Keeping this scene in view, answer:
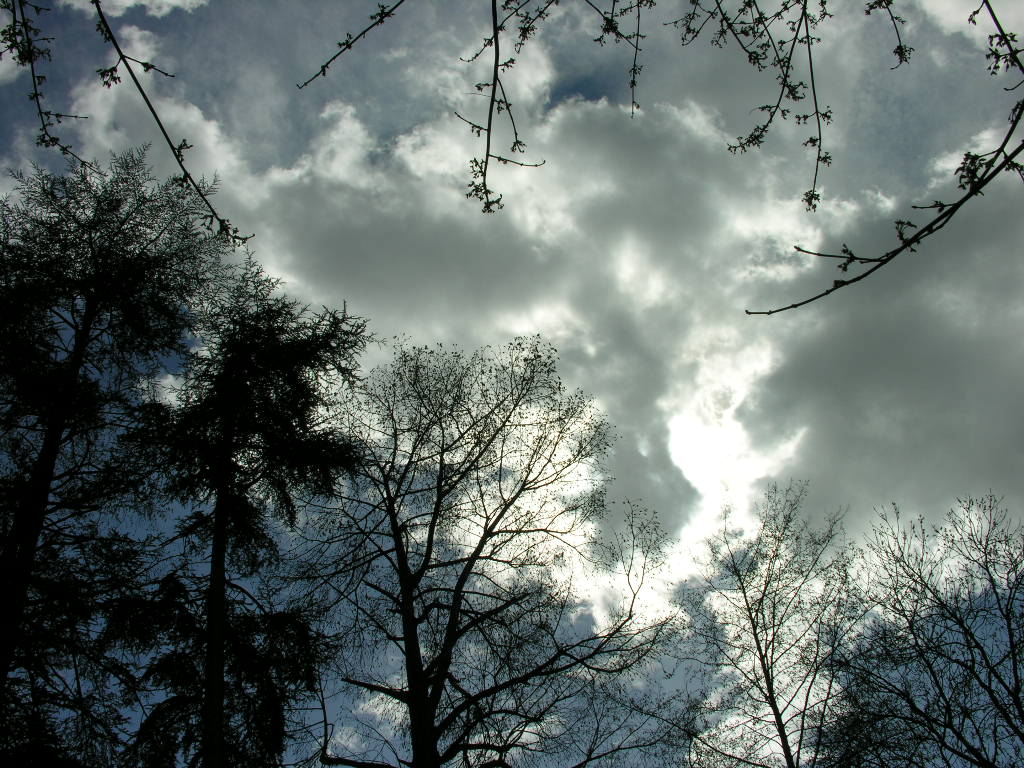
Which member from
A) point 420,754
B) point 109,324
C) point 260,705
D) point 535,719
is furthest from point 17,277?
point 535,719

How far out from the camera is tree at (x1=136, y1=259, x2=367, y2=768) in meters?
7.00

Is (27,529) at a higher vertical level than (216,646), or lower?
higher

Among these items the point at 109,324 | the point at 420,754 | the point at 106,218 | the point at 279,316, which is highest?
the point at 106,218

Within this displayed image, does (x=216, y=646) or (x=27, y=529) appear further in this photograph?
(x=216, y=646)

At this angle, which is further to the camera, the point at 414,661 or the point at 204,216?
the point at 414,661

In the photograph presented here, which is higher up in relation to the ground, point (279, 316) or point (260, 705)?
point (279, 316)

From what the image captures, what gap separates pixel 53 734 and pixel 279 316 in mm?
5851

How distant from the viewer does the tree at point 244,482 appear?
23.0ft

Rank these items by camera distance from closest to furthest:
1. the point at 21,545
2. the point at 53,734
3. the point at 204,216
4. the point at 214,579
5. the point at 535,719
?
the point at 204,216 < the point at 53,734 < the point at 21,545 < the point at 214,579 < the point at 535,719

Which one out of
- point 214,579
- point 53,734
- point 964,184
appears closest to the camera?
point 964,184

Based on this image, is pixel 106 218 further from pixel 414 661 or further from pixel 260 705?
pixel 414 661

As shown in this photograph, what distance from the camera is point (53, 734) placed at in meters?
6.19

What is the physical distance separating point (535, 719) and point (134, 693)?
18.5 ft

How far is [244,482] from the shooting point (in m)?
7.95
